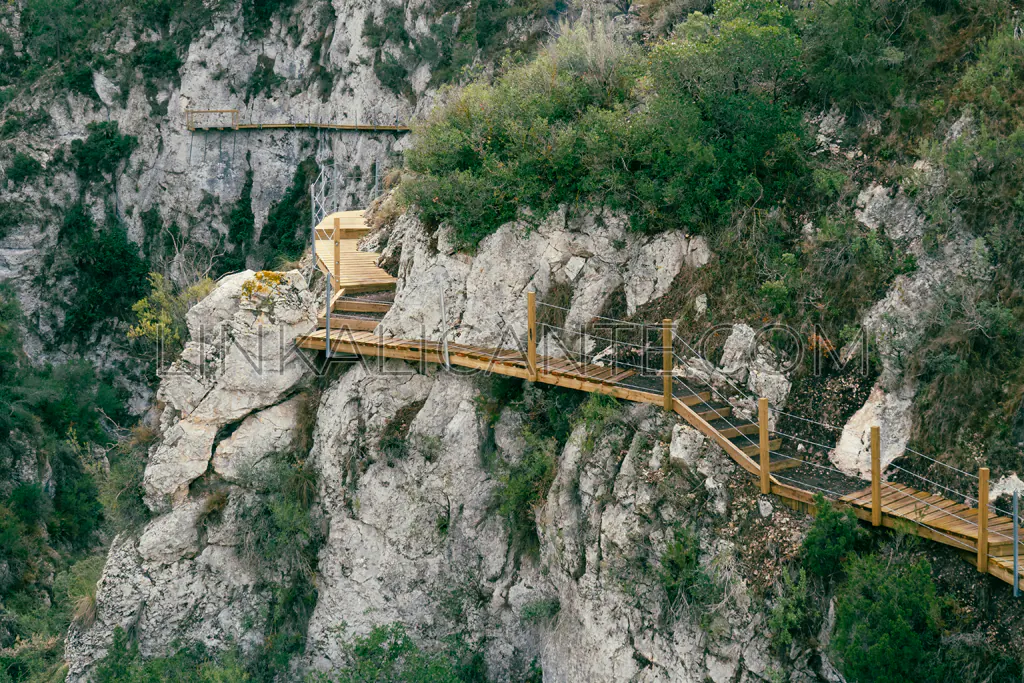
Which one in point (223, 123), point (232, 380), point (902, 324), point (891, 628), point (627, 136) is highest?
point (627, 136)

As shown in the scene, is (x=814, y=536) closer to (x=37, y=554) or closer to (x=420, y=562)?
(x=420, y=562)

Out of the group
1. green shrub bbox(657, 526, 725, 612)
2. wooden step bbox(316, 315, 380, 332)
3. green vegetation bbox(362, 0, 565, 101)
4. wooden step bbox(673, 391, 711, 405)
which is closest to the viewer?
green shrub bbox(657, 526, 725, 612)

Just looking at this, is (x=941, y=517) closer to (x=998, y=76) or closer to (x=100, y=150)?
(x=998, y=76)

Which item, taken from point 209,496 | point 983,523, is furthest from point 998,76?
point 209,496

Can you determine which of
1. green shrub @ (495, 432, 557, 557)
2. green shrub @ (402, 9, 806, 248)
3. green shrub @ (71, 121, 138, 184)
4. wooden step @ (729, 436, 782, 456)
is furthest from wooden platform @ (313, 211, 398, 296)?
green shrub @ (71, 121, 138, 184)

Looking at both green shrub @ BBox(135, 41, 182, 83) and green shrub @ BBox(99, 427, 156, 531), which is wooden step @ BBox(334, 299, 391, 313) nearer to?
green shrub @ BBox(99, 427, 156, 531)

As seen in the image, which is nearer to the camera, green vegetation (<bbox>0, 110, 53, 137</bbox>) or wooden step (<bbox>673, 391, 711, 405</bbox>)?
wooden step (<bbox>673, 391, 711, 405</bbox>)

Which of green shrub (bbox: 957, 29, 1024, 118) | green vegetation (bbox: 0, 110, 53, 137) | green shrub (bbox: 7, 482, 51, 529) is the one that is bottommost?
green shrub (bbox: 7, 482, 51, 529)

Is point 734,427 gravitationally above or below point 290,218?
above

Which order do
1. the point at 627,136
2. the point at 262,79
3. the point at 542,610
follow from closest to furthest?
the point at 542,610 → the point at 627,136 → the point at 262,79
